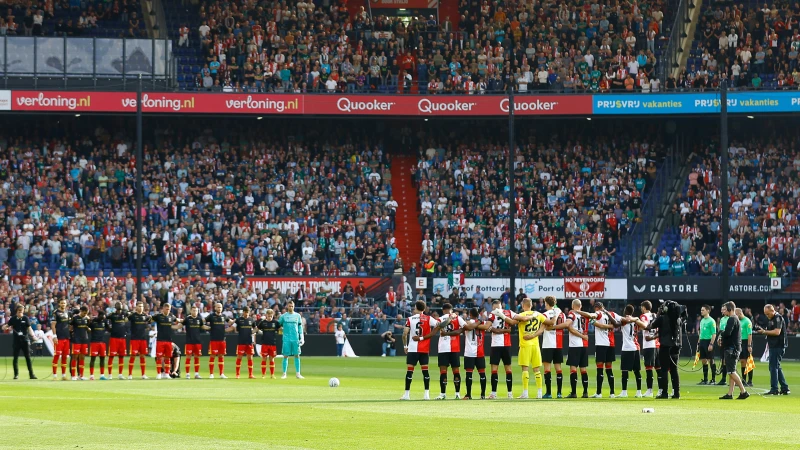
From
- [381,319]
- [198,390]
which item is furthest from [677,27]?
[198,390]

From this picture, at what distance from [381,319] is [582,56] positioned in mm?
16947

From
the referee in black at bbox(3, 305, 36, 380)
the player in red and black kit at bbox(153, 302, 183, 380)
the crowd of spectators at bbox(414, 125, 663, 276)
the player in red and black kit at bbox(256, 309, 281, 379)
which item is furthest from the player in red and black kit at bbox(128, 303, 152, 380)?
the crowd of spectators at bbox(414, 125, 663, 276)

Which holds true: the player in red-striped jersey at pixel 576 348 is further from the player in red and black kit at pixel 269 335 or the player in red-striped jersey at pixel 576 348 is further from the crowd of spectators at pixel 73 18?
Result: the crowd of spectators at pixel 73 18

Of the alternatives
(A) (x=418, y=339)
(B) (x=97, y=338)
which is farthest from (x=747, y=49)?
(A) (x=418, y=339)

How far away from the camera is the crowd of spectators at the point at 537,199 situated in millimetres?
54406

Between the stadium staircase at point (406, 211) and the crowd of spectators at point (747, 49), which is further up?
the crowd of spectators at point (747, 49)

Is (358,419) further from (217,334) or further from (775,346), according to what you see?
(217,334)

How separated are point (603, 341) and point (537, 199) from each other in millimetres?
29900

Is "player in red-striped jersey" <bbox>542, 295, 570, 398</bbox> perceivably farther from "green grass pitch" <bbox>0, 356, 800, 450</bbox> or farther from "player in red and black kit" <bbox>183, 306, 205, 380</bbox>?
"player in red and black kit" <bbox>183, 306, 205, 380</bbox>

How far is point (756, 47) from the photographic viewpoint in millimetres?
58875

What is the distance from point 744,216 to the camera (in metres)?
55.1

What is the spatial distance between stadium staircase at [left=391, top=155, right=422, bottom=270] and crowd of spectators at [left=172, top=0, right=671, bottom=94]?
352 cm

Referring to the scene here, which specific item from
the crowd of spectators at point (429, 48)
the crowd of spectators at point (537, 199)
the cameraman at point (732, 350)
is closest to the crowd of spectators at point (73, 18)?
the crowd of spectators at point (429, 48)

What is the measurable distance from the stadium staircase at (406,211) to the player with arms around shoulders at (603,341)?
27.8 meters
